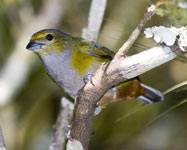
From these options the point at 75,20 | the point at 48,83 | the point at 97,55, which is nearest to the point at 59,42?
the point at 97,55

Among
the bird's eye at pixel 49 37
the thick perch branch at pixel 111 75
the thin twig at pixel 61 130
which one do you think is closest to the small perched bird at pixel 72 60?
the bird's eye at pixel 49 37

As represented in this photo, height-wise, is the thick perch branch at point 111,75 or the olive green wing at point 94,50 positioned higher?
the thick perch branch at point 111,75

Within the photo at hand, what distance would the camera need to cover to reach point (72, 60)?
3674 mm

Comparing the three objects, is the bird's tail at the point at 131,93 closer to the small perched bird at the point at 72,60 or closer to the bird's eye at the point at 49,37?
the small perched bird at the point at 72,60

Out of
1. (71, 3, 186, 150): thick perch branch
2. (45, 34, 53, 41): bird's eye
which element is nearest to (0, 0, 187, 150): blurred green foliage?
(45, 34, 53, 41): bird's eye

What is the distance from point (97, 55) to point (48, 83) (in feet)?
4.05

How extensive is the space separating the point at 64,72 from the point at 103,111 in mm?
1395

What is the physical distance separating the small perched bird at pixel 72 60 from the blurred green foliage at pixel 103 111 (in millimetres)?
598

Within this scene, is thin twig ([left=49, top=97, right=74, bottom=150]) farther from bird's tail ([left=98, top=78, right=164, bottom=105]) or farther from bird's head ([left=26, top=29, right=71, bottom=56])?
bird's head ([left=26, top=29, right=71, bottom=56])

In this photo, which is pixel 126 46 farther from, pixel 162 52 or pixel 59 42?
pixel 59 42

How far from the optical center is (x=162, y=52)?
8.12ft

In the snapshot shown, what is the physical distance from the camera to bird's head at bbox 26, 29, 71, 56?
370 cm

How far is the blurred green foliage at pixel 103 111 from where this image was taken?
4871 mm

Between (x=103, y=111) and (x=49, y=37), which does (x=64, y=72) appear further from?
(x=103, y=111)
